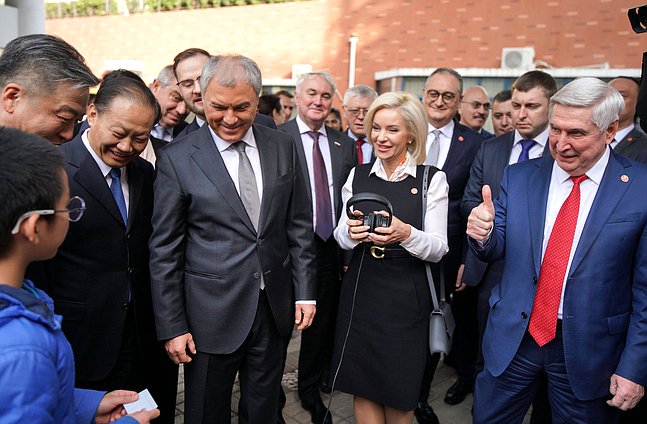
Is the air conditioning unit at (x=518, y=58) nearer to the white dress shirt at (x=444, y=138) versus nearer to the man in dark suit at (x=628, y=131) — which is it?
the man in dark suit at (x=628, y=131)

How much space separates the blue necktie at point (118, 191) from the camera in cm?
249

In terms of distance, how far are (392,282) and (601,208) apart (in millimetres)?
1095

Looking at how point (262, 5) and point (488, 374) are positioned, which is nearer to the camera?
point (488, 374)

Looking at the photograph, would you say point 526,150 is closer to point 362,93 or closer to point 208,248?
point 362,93

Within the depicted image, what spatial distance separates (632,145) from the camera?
4.12m

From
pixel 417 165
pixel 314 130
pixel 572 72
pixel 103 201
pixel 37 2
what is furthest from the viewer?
pixel 572 72

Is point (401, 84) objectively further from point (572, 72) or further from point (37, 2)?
point (37, 2)

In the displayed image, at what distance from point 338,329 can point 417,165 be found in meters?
1.04

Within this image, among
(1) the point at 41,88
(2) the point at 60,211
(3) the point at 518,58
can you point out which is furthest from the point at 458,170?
(3) the point at 518,58

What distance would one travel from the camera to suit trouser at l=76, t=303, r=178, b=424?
2.53m

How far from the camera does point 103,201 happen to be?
2.36 metres

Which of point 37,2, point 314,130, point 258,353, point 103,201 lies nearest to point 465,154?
point 314,130

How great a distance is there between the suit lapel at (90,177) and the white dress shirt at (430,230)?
122 centimetres

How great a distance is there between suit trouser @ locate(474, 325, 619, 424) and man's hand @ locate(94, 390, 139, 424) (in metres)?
1.70
